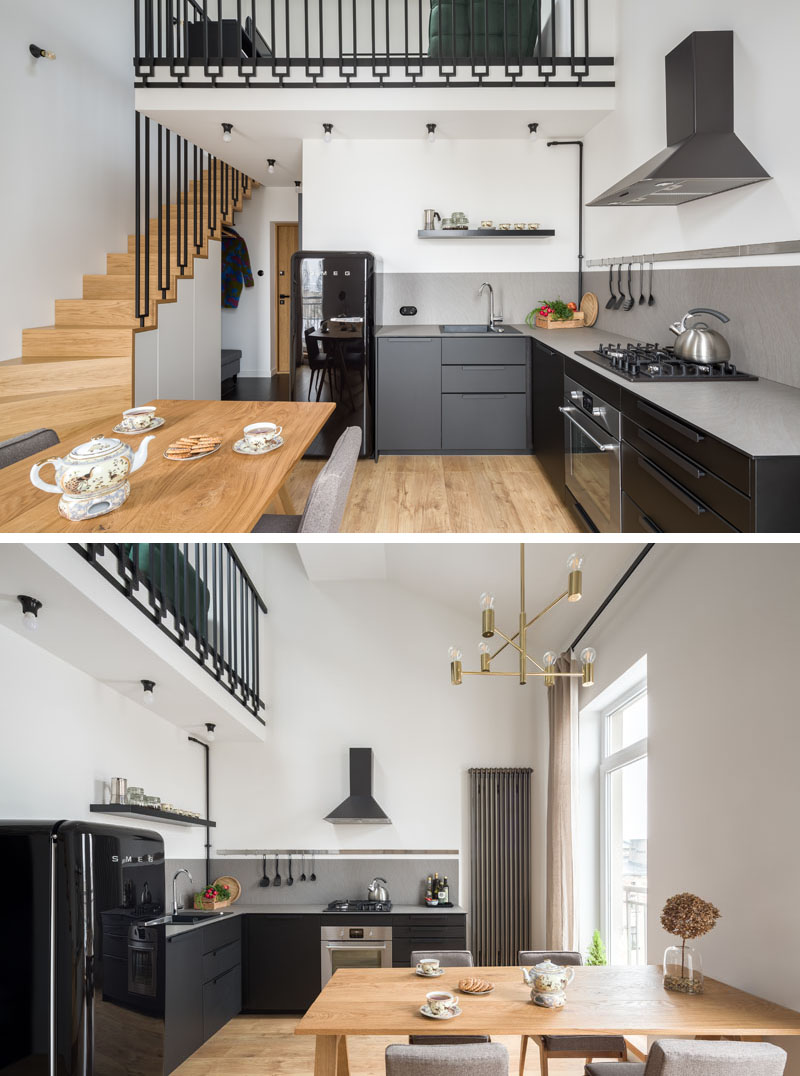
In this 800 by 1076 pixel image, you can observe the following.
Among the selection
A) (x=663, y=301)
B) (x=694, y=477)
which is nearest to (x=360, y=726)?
(x=663, y=301)

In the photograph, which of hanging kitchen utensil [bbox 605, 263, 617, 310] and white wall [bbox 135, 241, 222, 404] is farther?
hanging kitchen utensil [bbox 605, 263, 617, 310]

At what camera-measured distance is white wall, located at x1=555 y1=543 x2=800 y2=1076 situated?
3.08 m

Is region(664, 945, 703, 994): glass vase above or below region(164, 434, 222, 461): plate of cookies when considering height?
below

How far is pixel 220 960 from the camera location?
21.1 ft

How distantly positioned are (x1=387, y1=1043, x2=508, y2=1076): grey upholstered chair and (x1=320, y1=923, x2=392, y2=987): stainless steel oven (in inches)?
178

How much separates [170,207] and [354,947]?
6005mm

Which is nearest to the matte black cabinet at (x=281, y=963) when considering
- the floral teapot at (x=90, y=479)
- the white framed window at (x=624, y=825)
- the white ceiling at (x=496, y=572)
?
the white framed window at (x=624, y=825)

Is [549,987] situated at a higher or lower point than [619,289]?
lower

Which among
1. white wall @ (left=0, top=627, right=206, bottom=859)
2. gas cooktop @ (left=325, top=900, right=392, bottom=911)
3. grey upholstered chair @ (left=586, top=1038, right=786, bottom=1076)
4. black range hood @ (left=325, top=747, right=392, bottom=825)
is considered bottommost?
gas cooktop @ (left=325, top=900, right=392, bottom=911)

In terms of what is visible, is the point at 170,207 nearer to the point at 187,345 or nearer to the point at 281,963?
the point at 187,345

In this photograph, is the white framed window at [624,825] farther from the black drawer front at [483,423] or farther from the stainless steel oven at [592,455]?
the black drawer front at [483,423]

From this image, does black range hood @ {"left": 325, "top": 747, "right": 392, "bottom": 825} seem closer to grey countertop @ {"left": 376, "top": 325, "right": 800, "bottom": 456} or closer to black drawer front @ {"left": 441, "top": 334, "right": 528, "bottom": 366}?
black drawer front @ {"left": 441, "top": 334, "right": 528, "bottom": 366}

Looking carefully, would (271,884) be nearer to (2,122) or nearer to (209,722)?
(209,722)

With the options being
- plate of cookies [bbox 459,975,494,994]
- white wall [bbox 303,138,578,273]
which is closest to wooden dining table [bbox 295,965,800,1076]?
plate of cookies [bbox 459,975,494,994]
